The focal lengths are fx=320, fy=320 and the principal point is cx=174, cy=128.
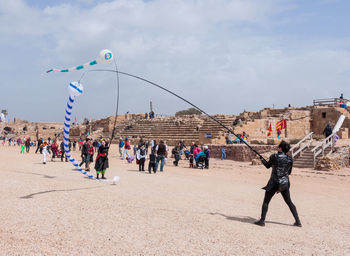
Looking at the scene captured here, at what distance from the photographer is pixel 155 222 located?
17.7 ft

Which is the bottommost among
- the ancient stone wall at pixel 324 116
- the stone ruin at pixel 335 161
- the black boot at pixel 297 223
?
the black boot at pixel 297 223

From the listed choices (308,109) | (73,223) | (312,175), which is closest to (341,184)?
(312,175)

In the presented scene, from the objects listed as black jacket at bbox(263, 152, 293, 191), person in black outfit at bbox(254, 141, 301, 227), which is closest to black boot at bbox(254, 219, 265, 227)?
person in black outfit at bbox(254, 141, 301, 227)

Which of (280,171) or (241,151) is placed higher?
(241,151)

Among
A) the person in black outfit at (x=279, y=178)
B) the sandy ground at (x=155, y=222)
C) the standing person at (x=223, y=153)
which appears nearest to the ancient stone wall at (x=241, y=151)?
the standing person at (x=223, y=153)

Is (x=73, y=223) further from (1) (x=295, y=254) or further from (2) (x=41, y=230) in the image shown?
(1) (x=295, y=254)

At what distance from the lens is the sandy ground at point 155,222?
426cm

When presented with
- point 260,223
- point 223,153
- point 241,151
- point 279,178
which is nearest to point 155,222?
point 260,223

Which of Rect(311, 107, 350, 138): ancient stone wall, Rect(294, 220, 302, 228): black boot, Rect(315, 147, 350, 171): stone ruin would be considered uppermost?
Rect(311, 107, 350, 138): ancient stone wall

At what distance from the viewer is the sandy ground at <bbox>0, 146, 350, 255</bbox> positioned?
14.0ft

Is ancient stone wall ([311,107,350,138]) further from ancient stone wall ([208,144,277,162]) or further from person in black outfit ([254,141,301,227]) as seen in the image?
person in black outfit ([254,141,301,227])

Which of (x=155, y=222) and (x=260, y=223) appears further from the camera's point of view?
(x=260, y=223)

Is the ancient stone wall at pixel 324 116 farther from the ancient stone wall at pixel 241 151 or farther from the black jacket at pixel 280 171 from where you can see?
the black jacket at pixel 280 171

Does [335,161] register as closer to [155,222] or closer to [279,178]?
[279,178]
